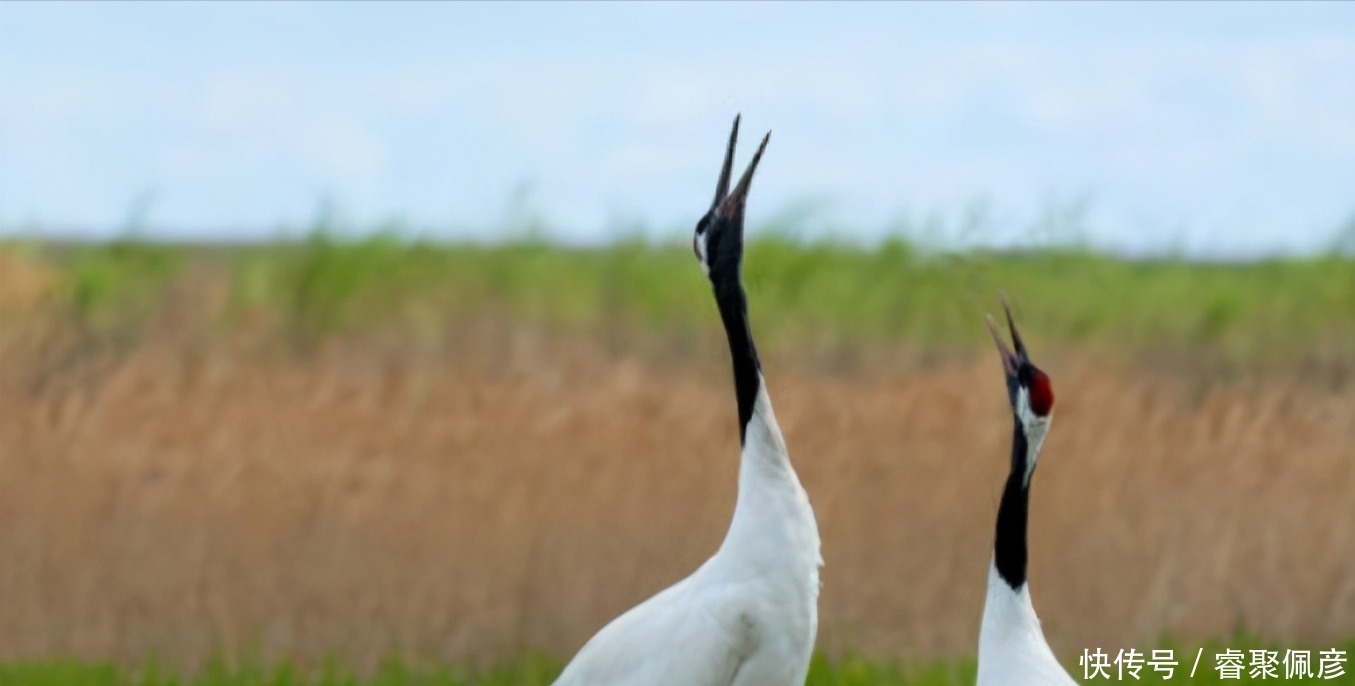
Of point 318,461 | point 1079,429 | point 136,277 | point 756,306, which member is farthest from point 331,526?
point 136,277

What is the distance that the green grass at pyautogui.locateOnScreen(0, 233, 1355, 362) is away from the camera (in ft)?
41.5

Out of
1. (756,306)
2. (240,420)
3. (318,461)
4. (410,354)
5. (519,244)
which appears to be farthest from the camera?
(519,244)

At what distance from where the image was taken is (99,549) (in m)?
7.92

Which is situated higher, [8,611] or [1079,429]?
[1079,429]

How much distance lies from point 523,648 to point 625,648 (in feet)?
7.41

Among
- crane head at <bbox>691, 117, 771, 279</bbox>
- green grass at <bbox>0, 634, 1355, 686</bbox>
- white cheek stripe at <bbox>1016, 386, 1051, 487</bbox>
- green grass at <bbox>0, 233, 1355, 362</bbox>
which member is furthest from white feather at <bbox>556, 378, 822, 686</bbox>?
green grass at <bbox>0, 233, 1355, 362</bbox>

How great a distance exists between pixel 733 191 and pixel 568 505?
10.4ft

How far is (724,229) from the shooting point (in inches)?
192

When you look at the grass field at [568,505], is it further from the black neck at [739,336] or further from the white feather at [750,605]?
the white feather at [750,605]

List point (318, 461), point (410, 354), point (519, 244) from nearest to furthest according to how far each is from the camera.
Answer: point (318, 461)
point (410, 354)
point (519, 244)

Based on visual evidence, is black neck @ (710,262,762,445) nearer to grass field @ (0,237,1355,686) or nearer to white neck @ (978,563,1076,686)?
grass field @ (0,237,1355,686)

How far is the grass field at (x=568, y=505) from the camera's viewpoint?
23.6 feet

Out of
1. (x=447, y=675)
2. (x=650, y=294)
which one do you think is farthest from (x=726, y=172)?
(x=650, y=294)

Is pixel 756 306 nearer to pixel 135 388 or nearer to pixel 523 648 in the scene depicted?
pixel 523 648
